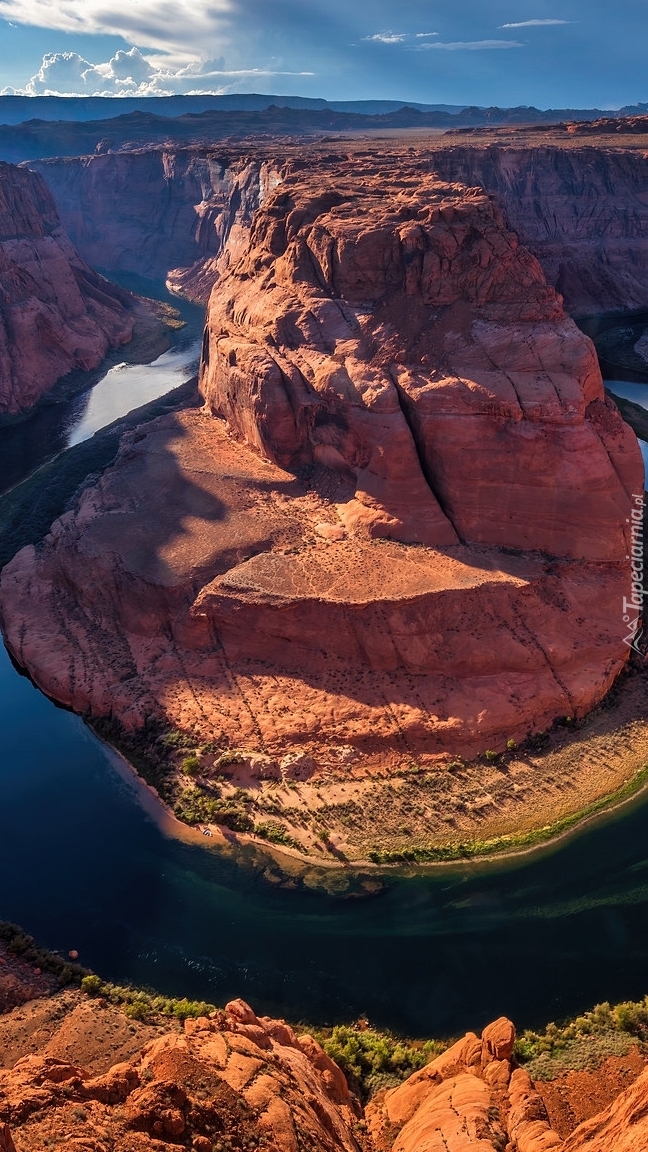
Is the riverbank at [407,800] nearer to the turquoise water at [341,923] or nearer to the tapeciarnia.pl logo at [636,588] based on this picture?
the turquoise water at [341,923]

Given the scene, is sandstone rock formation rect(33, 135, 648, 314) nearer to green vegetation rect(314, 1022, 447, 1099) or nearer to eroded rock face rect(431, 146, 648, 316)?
eroded rock face rect(431, 146, 648, 316)

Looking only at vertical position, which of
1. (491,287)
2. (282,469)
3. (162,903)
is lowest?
(162,903)

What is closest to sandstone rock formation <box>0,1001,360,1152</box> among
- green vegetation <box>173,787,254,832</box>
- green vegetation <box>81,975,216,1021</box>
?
green vegetation <box>81,975,216,1021</box>

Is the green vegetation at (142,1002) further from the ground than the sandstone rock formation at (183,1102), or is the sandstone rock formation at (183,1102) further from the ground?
the sandstone rock formation at (183,1102)

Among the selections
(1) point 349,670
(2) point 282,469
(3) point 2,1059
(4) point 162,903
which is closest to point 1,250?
(2) point 282,469

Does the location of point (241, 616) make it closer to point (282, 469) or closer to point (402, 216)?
point (282, 469)

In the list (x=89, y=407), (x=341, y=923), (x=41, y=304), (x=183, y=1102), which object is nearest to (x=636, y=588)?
(x=341, y=923)

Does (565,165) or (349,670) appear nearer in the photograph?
(349,670)

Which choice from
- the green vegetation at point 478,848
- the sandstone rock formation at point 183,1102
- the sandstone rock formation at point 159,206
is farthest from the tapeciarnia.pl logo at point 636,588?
the sandstone rock formation at point 159,206
